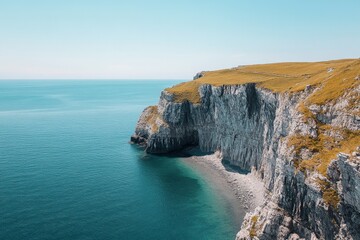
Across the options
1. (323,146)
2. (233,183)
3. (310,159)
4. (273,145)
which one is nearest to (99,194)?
(233,183)

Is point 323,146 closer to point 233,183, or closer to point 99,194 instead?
point 233,183

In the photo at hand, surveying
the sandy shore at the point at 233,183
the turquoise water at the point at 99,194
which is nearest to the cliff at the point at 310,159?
the sandy shore at the point at 233,183

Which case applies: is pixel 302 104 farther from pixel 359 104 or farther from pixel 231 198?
pixel 231 198

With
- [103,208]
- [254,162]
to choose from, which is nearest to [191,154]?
[254,162]

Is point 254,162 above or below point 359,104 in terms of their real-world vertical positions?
below

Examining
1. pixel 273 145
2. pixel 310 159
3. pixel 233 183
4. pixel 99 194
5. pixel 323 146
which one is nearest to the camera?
pixel 310 159

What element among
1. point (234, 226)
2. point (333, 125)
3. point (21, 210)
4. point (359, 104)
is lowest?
point (234, 226)
